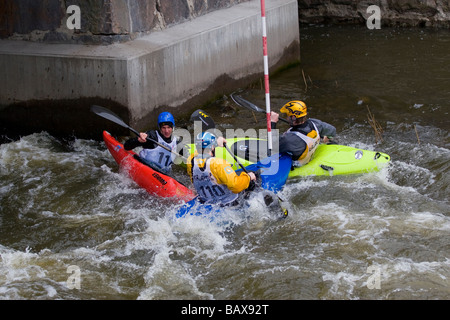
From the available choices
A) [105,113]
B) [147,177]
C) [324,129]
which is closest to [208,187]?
[147,177]

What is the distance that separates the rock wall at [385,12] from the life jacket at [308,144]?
8000 millimetres

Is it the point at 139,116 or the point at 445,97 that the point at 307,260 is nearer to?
the point at 139,116

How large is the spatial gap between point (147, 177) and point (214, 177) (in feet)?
4.02

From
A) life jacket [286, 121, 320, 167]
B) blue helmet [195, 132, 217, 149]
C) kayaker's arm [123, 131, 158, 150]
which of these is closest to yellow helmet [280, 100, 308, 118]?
life jacket [286, 121, 320, 167]

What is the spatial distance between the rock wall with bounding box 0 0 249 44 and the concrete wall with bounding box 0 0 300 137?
11 centimetres

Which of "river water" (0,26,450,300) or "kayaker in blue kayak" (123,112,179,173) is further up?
"kayaker in blue kayak" (123,112,179,173)

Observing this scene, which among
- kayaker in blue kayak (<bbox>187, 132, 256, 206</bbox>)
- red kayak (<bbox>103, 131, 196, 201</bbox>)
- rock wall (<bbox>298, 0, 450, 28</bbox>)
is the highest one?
rock wall (<bbox>298, 0, 450, 28</bbox>)

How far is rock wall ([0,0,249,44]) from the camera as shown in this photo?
750 centimetres

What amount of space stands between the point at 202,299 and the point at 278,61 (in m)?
Result: 6.74

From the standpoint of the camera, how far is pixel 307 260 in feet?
16.4

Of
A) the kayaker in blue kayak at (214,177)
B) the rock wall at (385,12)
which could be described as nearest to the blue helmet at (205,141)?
the kayaker in blue kayak at (214,177)

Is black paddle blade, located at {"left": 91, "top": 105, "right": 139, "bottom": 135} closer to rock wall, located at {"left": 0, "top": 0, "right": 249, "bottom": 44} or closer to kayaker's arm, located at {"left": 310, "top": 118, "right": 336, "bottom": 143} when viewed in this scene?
rock wall, located at {"left": 0, "top": 0, "right": 249, "bottom": 44}

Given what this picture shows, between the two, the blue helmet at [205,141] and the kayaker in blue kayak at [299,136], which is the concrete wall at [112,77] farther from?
the blue helmet at [205,141]

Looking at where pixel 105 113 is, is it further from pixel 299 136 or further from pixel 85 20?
pixel 299 136
